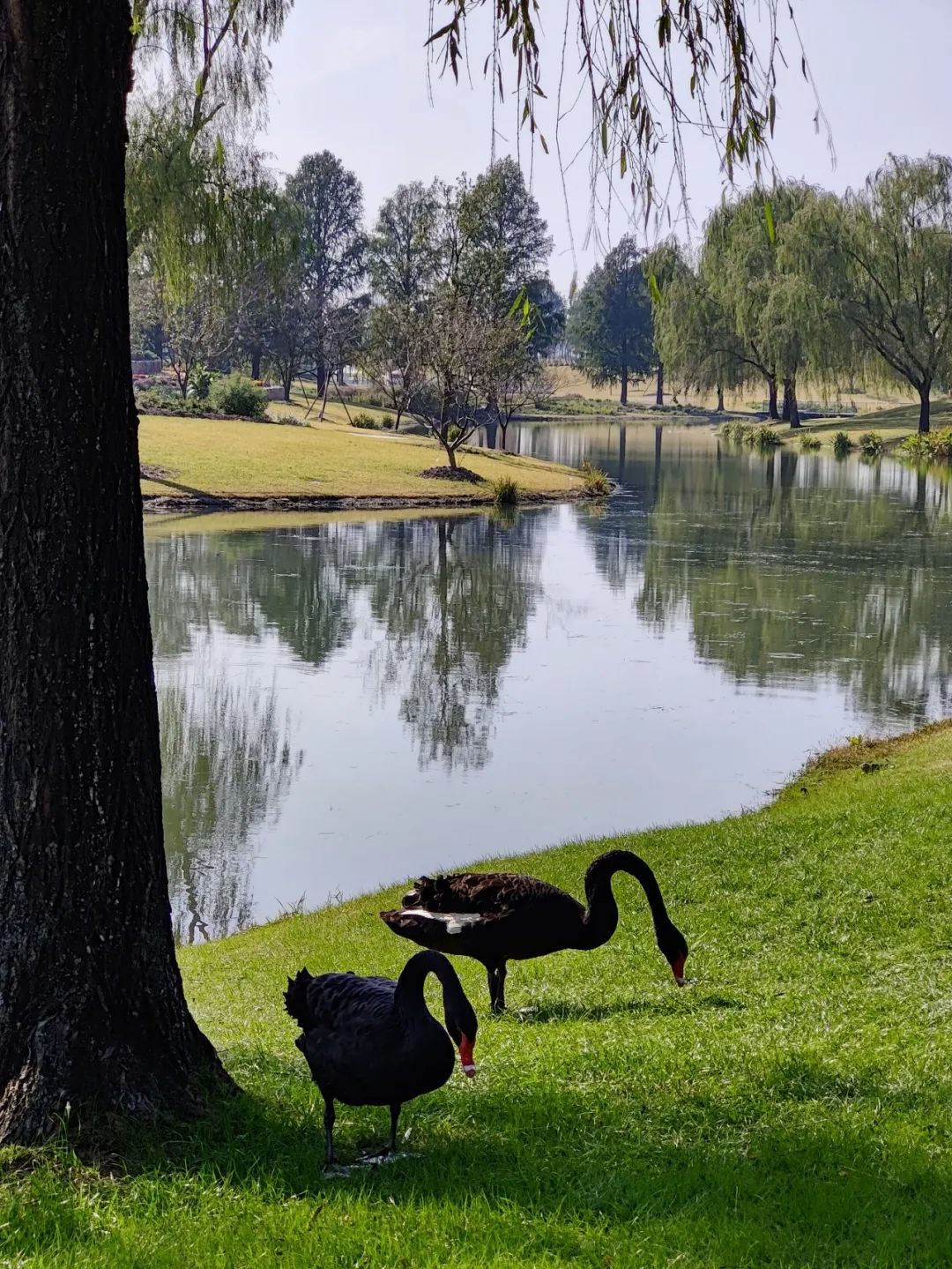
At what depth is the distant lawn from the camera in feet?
146

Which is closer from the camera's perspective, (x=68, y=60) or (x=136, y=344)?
(x=68, y=60)

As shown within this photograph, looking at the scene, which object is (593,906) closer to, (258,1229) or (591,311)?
(258,1229)

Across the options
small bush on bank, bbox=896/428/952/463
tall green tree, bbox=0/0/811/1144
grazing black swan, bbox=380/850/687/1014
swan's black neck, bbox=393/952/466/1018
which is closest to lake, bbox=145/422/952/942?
grazing black swan, bbox=380/850/687/1014

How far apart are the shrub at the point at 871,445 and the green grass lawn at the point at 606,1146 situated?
66.3 m

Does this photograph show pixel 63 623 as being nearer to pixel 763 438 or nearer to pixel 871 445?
pixel 871 445

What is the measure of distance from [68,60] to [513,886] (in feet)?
13.9

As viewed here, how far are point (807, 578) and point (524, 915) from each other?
24.8 metres

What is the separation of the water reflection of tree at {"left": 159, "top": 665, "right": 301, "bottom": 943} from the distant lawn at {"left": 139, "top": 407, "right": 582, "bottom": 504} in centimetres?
2488

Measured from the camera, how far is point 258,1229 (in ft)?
12.7

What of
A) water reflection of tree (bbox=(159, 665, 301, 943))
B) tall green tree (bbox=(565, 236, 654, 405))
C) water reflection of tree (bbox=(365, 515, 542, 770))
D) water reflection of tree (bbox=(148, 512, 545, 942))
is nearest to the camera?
water reflection of tree (bbox=(159, 665, 301, 943))

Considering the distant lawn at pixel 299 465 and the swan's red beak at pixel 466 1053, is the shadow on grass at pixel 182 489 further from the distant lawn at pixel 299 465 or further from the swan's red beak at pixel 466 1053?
the swan's red beak at pixel 466 1053

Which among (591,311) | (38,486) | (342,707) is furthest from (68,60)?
(591,311)

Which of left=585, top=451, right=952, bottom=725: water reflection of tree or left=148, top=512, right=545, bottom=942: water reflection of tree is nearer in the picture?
left=148, top=512, right=545, bottom=942: water reflection of tree

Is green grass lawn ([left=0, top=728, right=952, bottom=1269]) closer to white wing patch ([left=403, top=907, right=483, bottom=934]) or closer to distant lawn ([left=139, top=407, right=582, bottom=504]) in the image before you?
white wing patch ([left=403, top=907, right=483, bottom=934])
